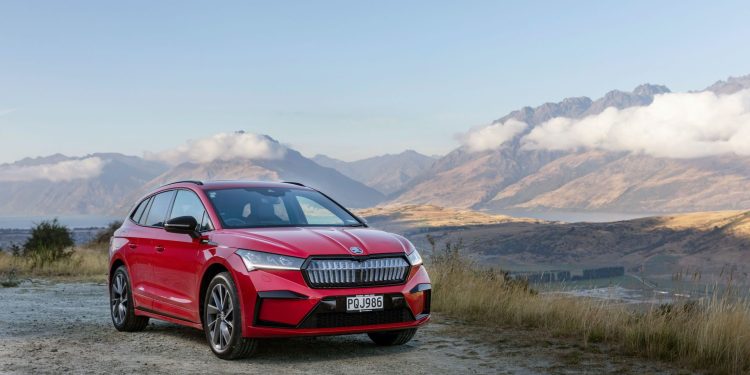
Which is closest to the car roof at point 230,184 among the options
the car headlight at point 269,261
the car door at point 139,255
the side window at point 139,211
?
the car door at point 139,255

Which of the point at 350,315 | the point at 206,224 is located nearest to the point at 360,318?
the point at 350,315

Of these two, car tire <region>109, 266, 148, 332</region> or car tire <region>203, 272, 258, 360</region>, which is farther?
car tire <region>109, 266, 148, 332</region>

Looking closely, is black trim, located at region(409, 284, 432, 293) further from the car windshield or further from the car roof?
the car roof

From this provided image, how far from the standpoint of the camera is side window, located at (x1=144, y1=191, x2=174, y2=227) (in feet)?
31.9

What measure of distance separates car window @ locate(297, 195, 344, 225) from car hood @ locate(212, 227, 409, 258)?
18.1 inches

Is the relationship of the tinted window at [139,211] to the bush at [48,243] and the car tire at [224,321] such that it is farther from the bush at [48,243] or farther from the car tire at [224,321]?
the bush at [48,243]

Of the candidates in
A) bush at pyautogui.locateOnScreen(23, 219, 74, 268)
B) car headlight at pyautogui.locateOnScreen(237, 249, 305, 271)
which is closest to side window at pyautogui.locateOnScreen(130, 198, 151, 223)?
car headlight at pyautogui.locateOnScreen(237, 249, 305, 271)

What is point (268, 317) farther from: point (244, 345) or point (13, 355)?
point (13, 355)

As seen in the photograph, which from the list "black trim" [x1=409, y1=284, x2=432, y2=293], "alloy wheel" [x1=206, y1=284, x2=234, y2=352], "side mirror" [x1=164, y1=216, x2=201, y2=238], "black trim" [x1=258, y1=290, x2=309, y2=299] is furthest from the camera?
"side mirror" [x1=164, y1=216, x2=201, y2=238]

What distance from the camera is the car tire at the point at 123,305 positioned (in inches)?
395

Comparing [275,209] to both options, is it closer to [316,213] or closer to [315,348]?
[316,213]

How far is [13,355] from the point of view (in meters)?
8.38

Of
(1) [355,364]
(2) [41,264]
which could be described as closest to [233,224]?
(1) [355,364]

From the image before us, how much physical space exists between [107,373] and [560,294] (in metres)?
7.05
